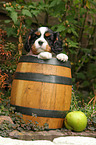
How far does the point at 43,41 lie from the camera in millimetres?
2473

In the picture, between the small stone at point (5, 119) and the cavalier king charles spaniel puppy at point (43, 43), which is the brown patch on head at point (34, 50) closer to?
the cavalier king charles spaniel puppy at point (43, 43)

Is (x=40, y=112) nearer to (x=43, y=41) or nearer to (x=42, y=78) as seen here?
(x=42, y=78)

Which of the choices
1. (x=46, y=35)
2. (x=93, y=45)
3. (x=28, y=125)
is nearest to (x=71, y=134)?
(x=28, y=125)

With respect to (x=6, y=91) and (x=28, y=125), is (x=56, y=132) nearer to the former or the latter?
(x=28, y=125)

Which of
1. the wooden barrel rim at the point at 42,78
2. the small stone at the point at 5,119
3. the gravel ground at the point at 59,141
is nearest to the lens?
the gravel ground at the point at 59,141

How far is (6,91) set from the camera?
11.6ft

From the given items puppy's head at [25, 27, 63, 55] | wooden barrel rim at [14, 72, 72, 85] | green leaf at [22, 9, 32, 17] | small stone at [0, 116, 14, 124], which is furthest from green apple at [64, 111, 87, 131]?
green leaf at [22, 9, 32, 17]

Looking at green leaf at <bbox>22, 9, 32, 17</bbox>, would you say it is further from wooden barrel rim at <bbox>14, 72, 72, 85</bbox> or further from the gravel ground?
the gravel ground

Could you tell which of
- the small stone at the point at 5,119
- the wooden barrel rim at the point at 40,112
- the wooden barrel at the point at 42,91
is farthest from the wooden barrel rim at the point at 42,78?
the small stone at the point at 5,119

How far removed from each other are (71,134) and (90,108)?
807 millimetres

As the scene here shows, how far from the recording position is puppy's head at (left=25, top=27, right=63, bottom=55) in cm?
248

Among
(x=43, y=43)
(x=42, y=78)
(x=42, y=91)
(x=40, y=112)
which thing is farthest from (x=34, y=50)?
(x=40, y=112)

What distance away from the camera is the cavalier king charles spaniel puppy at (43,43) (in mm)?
2459

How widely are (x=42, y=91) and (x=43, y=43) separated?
60 centimetres
